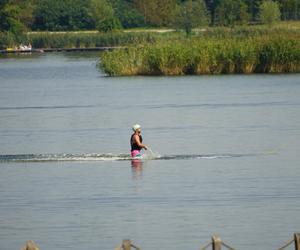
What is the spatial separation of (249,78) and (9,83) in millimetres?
14969

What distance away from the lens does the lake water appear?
2691 cm

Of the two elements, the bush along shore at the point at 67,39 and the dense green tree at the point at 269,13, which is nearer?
the dense green tree at the point at 269,13

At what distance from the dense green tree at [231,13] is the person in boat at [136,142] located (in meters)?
82.9

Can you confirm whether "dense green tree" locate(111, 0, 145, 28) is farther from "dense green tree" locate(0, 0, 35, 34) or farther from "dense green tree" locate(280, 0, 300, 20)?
"dense green tree" locate(280, 0, 300, 20)

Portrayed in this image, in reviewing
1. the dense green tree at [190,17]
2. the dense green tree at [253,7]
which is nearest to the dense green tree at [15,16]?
the dense green tree at [190,17]

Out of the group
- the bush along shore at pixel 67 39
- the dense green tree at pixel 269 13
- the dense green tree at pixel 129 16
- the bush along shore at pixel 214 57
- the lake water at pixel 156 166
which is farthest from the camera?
the dense green tree at pixel 129 16

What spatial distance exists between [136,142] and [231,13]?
Answer: 283 feet

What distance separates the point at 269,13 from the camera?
11581 cm

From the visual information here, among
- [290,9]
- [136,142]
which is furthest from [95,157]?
[290,9]

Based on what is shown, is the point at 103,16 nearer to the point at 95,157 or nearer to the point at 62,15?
the point at 62,15

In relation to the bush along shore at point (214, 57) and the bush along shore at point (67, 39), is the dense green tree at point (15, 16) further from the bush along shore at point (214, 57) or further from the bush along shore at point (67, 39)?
the bush along shore at point (214, 57)

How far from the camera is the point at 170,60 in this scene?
68812 millimetres

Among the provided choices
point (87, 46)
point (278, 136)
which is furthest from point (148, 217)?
point (87, 46)

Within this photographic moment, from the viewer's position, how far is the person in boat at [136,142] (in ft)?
119
